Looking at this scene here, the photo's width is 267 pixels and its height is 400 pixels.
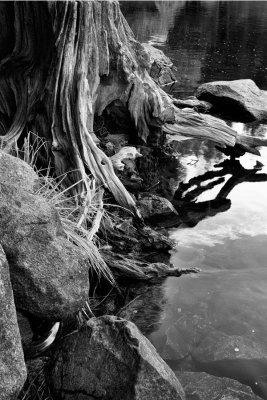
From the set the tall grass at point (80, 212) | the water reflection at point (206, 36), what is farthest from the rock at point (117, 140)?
the water reflection at point (206, 36)

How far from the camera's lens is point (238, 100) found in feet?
42.8

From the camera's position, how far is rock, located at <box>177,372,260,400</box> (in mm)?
4495

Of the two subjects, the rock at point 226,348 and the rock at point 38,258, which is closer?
the rock at point 38,258

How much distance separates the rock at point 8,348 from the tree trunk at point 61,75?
11.4 ft

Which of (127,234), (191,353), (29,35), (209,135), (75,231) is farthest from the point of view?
(209,135)

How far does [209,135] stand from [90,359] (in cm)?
647

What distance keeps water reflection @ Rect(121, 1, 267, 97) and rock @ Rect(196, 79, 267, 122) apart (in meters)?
1.31

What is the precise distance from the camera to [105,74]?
7930 millimetres

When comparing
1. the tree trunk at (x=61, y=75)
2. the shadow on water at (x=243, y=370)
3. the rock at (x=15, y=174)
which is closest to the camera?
the rock at (x=15, y=174)

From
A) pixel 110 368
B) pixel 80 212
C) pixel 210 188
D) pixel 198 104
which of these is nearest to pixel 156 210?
pixel 80 212

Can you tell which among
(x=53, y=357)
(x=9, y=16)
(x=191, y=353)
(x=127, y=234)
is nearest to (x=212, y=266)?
(x=127, y=234)

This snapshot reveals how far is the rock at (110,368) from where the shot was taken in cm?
382

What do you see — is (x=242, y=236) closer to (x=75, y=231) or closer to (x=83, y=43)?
(x=75, y=231)

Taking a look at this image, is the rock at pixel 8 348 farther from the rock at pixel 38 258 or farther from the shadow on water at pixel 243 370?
the shadow on water at pixel 243 370
